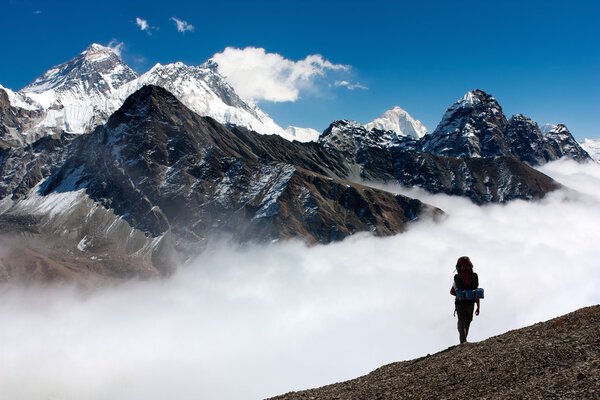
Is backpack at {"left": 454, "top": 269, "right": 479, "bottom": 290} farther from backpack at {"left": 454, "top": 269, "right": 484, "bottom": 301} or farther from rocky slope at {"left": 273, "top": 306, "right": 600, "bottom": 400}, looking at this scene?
rocky slope at {"left": 273, "top": 306, "right": 600, "bottom": 400}

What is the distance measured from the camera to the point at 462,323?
117 feet

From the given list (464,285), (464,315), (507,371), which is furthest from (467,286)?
(507,371)

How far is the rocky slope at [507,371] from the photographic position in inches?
925

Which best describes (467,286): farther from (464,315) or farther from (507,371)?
(507,371)

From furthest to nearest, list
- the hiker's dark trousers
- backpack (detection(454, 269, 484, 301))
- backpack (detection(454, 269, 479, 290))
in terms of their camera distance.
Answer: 1. the hiker's dark trousers
2. backpack (detection(454, 269, 479, 290))
3. backpack (detection(454, 269, 484, 301))

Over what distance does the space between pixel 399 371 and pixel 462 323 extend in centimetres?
607

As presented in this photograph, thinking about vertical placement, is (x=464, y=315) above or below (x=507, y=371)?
above

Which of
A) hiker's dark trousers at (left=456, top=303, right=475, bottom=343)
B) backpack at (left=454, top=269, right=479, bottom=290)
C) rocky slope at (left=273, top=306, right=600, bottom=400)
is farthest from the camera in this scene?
hiker's dark trousers at (left=456, top=303, right=475, bottom=343)

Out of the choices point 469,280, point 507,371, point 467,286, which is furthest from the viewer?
point 467,286

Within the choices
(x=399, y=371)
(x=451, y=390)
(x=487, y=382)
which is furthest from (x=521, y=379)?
(x=399, y=371)

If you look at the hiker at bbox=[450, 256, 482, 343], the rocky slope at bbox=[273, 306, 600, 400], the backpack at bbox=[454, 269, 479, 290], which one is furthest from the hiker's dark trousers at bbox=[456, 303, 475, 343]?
the rocky slope at bbox=[273, 306, 600, 400]

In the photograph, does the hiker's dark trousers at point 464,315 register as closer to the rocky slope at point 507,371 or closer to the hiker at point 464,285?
the hiker at point 464,285

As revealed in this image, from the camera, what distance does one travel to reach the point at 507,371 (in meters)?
26.6

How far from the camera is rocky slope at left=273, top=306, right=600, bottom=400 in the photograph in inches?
925
